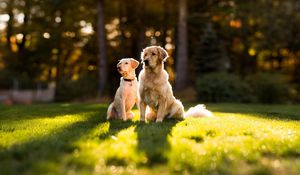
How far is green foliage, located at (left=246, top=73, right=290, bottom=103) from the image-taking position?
22750 mm

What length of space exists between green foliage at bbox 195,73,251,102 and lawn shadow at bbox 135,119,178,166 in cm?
1404

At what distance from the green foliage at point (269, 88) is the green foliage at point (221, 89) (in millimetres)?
911

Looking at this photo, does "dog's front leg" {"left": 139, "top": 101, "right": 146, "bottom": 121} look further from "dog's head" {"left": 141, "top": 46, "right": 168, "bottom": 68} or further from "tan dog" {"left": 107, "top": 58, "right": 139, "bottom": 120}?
"dog's head" {"left": 141, "top": 46, "right": 168, "bottom": 68}

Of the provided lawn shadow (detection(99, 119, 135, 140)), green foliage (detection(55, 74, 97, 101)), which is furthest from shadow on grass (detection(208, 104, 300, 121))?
green foliage (detection(55, 74, 97, 101))

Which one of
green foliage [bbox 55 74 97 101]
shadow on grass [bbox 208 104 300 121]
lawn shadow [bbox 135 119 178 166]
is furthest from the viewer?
green foliage [bbox 55 74 97 101]

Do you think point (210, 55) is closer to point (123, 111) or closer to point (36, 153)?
point (123, 111)

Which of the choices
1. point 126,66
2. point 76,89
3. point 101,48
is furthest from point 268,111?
point 76,89

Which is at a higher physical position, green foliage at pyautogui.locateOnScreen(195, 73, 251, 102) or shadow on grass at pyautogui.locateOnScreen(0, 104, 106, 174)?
shadow on grass at pyautogui.locateOnScreen(0, 104, 106, 174)

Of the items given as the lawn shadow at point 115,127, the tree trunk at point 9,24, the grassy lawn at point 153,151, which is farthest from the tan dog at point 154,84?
the tree trunk at point 9,24

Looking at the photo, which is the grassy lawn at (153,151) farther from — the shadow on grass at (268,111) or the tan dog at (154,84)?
the shadow on grass at (268,111)

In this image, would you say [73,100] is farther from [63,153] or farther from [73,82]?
[63,153]

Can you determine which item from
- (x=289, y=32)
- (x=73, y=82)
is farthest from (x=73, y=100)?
(x=289, y=32)

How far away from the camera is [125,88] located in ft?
30.3

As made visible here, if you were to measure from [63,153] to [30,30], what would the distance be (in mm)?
31919
